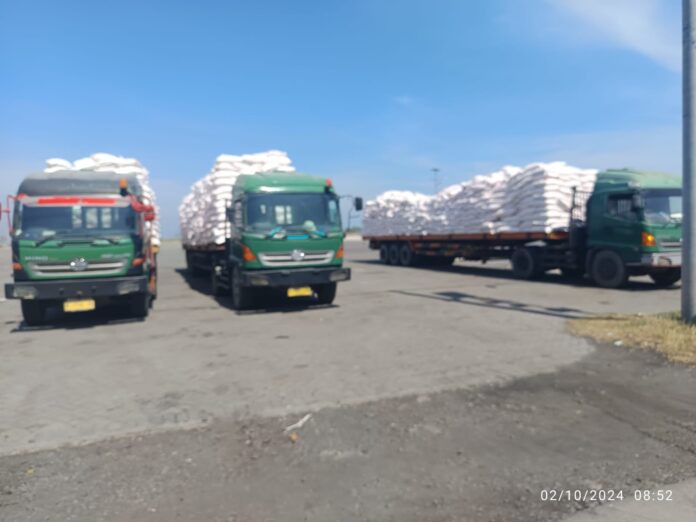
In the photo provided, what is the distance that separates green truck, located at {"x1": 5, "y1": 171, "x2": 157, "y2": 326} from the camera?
29.1ft

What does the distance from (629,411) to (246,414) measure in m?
3.36

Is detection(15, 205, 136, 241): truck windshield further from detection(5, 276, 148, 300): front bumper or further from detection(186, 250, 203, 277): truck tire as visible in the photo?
detection(186, 250, 203, 277): truck tire

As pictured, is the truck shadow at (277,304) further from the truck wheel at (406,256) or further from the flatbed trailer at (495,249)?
the truck wheel at (406,256)

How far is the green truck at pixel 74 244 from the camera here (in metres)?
8.86

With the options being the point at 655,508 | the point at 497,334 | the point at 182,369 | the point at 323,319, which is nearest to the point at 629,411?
the point at 655,508

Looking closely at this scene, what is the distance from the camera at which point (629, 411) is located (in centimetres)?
490

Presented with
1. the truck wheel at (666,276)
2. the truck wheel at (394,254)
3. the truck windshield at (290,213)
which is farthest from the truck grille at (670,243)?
the truck wheel at (394,254)

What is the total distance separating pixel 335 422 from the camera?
15.6ft

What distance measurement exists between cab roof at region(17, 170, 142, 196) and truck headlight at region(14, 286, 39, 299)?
5.45 feet

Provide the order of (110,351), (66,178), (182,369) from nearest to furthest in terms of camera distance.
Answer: (182,369) < (110,351) < (66,178)

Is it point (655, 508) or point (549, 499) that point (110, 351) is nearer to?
point (549, 499)

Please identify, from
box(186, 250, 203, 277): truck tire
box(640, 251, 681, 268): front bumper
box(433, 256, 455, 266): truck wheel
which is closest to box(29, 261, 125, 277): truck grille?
box(186, 250, 203, 277): truck tire

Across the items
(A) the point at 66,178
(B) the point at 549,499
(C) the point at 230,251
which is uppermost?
(A) the point at 66,178

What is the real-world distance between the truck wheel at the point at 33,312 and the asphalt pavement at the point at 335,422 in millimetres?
649
